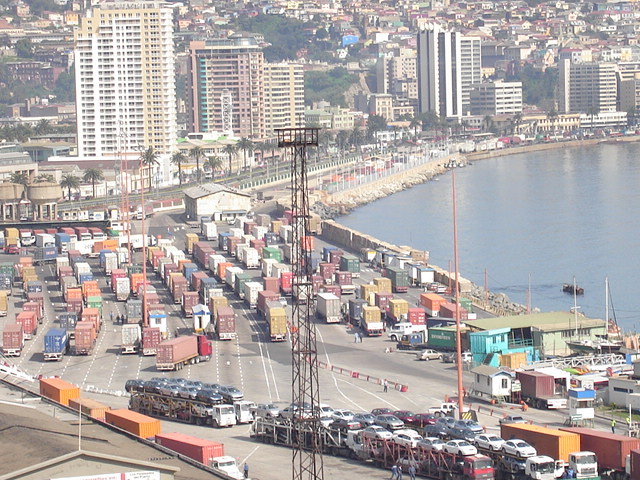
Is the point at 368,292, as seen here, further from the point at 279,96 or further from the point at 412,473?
the point at 279,96

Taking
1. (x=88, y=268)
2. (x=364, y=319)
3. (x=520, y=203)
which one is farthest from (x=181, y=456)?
(x=520, y=203)

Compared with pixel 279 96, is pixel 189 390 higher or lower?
lower

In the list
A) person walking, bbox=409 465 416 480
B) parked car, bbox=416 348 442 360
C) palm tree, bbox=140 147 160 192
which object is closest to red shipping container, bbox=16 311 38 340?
parked car, bbox=416 348 442 360

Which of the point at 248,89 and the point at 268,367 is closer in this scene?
the point at 268,367

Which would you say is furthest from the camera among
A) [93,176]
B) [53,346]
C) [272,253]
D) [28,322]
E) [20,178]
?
[93,176]

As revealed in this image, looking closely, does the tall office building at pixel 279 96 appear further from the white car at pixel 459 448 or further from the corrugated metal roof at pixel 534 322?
the white car at pixel 459 448

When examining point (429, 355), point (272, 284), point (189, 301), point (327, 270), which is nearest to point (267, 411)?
point (429, 355)

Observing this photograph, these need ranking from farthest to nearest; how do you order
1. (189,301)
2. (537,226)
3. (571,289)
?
(537,226) < (571,289) < (189,301)
